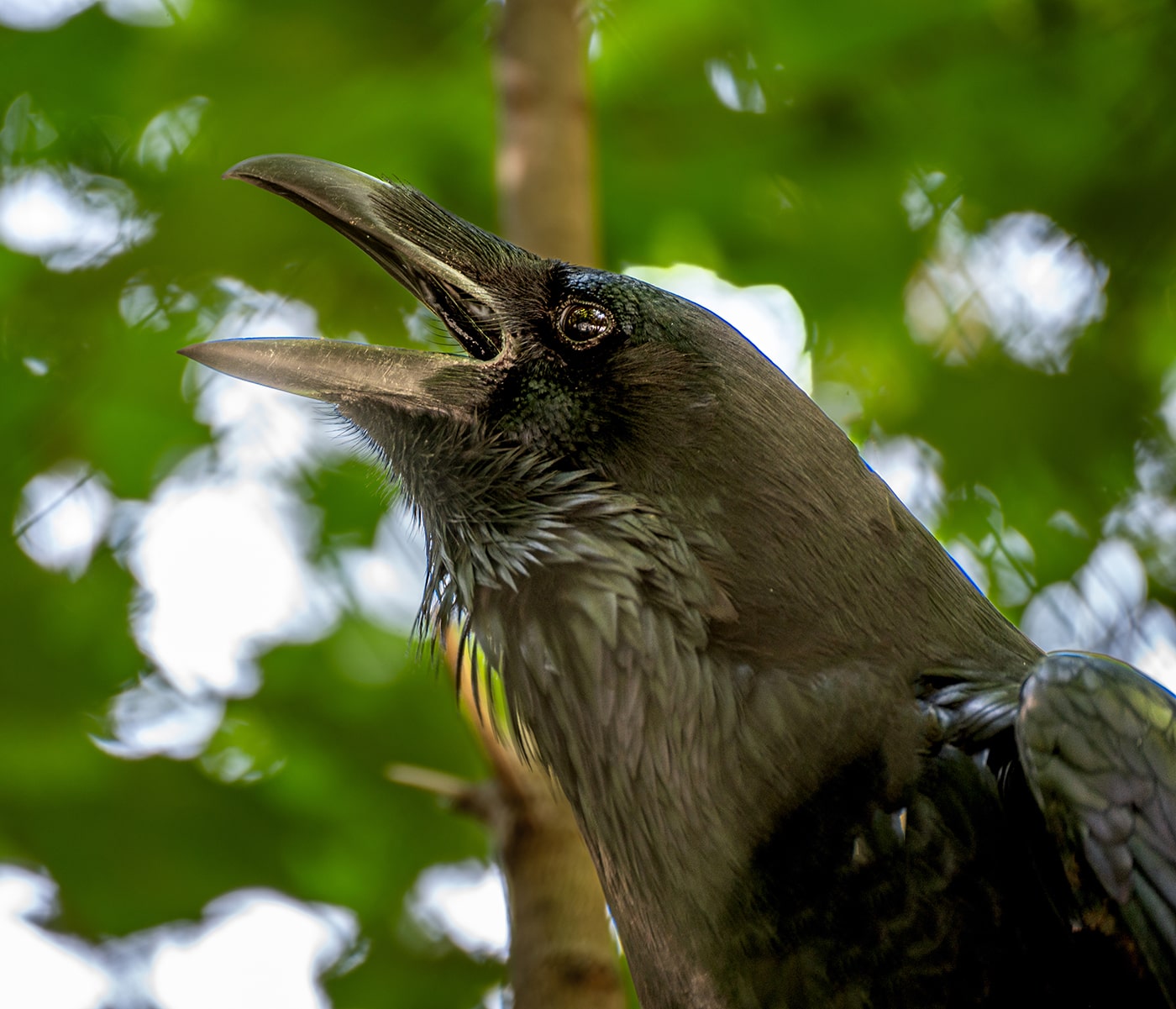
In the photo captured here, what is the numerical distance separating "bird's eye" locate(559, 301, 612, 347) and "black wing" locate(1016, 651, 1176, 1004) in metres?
0.84

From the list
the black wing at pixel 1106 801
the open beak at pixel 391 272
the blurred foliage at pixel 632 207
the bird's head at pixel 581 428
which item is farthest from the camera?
the blurred foliage at pixel 632 207

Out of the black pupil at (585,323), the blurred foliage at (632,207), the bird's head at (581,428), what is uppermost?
the black pupil at (585,323)

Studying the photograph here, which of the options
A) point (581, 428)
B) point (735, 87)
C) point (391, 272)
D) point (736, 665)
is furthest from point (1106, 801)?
point (735, 87)

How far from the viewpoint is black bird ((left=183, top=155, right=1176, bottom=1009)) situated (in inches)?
64.9

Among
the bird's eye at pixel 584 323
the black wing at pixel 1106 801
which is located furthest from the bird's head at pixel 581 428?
the black wing at pixel 1106 801

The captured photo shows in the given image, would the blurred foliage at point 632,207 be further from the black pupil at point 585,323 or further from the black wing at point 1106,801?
the black wing at point 1106,801

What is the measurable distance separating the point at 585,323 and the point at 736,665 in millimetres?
605

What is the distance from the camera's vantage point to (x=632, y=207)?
3596 mm

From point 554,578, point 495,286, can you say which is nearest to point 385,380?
point 495,286

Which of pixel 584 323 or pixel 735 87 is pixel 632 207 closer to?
pixel 735 87

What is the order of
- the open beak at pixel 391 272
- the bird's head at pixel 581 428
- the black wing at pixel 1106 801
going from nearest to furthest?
the black wing at pixel 1106 801
the bird's head at pixel 581 428
the open beak at pixel 391 272

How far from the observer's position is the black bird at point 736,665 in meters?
1.65

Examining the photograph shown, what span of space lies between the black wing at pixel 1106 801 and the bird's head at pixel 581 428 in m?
0.30

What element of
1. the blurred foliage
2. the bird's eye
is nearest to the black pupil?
the bird's eye
